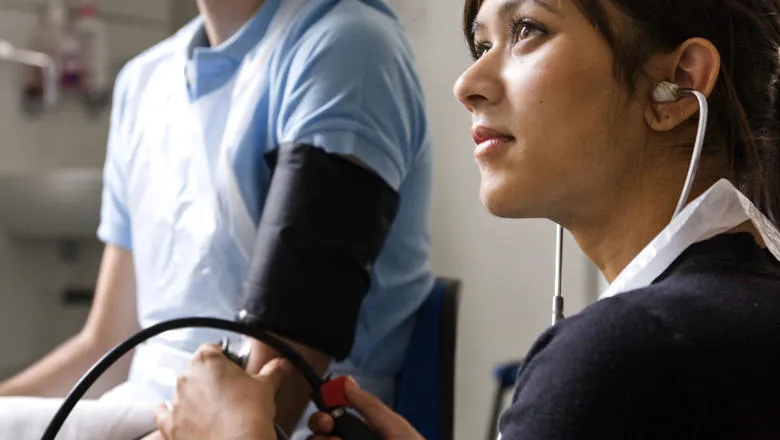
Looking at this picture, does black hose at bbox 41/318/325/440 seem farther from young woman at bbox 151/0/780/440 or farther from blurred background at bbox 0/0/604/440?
blurred background at bbox 0/0/604/440

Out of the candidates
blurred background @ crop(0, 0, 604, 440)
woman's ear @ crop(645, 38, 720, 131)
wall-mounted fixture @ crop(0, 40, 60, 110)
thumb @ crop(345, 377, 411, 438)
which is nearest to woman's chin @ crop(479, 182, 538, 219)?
woman's ear @ crop(645, 38, 720, 131)

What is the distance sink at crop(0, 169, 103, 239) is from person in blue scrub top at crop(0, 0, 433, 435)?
921 mm

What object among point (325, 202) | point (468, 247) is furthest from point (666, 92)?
point (468, 247)

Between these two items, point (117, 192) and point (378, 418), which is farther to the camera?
point (117, 192)

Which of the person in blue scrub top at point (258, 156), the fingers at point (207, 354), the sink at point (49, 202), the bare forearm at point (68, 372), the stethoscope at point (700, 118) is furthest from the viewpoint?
the sink at point (49, 202)

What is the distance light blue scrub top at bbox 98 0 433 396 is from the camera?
1.07 meters

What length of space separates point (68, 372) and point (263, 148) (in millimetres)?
465

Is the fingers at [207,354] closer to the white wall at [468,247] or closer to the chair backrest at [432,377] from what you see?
the chair backrest at [432,377]

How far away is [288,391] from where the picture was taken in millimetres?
1002

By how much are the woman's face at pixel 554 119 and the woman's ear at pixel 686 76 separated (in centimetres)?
2

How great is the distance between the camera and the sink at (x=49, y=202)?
2.15m

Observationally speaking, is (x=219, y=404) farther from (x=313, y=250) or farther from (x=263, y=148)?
(x=263, y=148)

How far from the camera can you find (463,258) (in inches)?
95.2

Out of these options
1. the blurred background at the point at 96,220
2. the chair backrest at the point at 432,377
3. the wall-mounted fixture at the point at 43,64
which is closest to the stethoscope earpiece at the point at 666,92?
the chair backrest at the point at 432,377
